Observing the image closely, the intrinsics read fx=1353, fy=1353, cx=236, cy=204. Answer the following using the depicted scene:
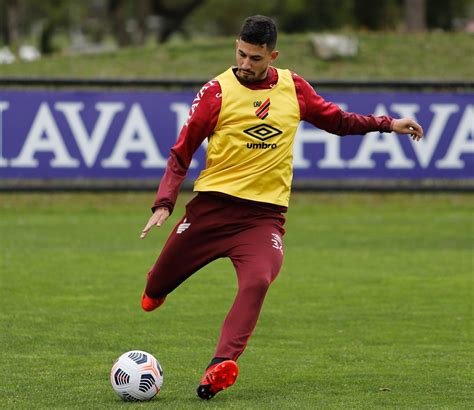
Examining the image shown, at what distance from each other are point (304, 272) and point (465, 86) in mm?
6897

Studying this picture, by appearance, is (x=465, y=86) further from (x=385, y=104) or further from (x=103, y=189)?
(x=103, y=189)

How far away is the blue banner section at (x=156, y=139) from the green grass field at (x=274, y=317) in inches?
29.5

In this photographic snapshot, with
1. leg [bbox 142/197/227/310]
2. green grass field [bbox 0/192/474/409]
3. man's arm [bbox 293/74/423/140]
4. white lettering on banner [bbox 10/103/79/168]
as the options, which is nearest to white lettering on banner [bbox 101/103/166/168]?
white lettering on banner [bbox 10/103/79/168]

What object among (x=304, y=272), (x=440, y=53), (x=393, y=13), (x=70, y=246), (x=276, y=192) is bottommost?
(x=393, y=13)

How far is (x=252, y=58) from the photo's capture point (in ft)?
25.2

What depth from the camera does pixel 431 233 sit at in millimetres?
17719

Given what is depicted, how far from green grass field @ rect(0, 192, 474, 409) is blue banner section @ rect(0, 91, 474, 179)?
75cm

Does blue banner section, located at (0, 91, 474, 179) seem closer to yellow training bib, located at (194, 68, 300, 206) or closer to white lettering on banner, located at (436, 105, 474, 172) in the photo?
white lettering on banner, located at (436, 105, 474, 172)

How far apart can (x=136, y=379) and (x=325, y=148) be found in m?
12.1

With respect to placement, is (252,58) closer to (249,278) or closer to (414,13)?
(249,278)

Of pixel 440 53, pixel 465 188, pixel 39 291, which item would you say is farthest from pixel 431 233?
pixel 440 53

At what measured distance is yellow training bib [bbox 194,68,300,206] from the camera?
25.6 feet

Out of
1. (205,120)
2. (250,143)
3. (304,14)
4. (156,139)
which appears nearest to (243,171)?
(250,143)

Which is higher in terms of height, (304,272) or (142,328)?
(142,328)
